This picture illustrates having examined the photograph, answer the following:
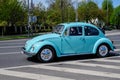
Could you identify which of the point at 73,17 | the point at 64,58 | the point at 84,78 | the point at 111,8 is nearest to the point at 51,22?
the point at 73,17

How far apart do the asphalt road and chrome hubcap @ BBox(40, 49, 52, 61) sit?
1.03 feet

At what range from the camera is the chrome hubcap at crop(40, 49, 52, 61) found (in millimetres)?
12281

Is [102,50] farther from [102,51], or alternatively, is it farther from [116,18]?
[116,18]

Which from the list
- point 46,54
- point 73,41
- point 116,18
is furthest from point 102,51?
point 116,18

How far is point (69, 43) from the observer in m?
12.7

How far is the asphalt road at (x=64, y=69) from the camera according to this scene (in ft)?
30.2

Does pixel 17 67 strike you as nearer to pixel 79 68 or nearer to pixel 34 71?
pixel 34 71

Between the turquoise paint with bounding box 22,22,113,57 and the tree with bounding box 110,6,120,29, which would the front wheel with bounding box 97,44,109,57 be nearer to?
the turquoise paint with bounding box 22,22,113,57

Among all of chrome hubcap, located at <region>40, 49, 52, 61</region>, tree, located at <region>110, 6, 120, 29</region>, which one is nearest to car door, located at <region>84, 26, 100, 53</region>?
chrome hubcap, located at <region>40, 49, 52, 61</region>

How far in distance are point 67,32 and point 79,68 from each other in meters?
2.41

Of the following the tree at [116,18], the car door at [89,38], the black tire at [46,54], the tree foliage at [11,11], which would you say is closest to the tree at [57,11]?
the tree foliage at [11,11]

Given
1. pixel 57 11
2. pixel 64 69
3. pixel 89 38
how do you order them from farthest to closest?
pixel 57 11, pixel 89 38, pixel 64 69

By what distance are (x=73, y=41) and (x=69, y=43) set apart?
0.20 m

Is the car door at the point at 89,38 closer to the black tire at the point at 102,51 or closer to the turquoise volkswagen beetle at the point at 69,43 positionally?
the turquoise volkswagen beetle at the point at 69,43
